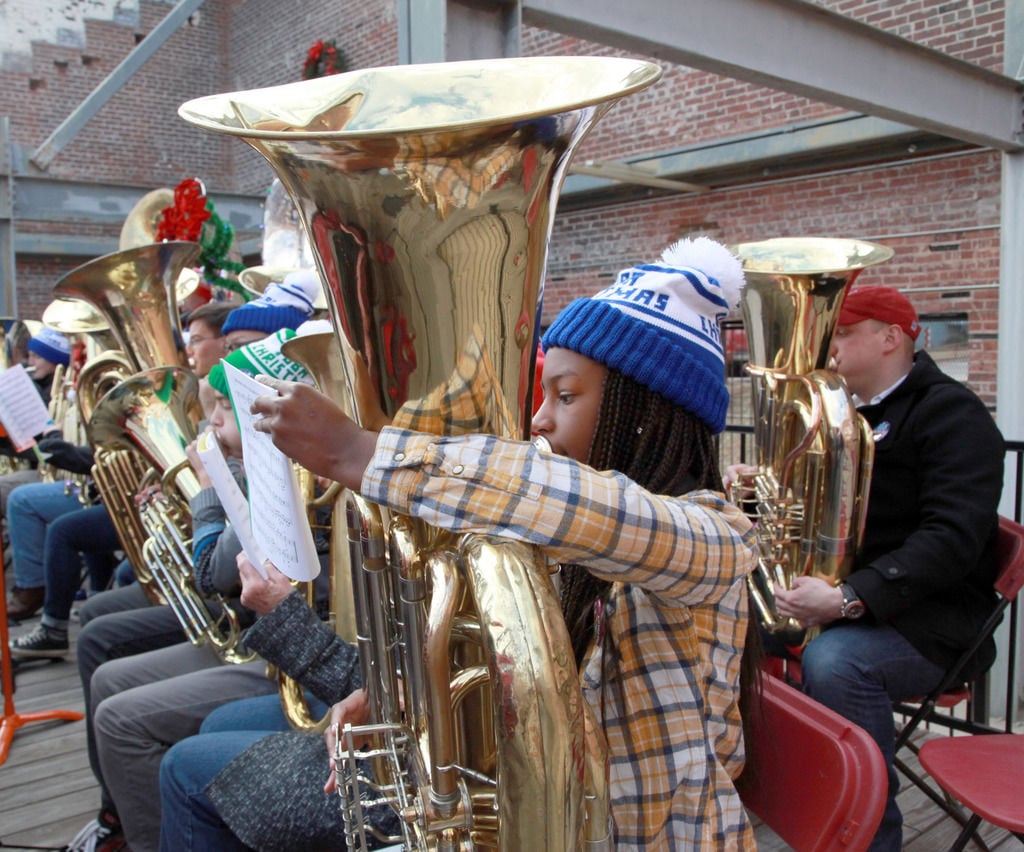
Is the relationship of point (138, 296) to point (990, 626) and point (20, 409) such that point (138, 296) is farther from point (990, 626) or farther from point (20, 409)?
point (990, 626)

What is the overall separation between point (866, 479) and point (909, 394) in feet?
1.00

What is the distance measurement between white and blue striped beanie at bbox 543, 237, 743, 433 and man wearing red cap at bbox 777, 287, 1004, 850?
1.21m

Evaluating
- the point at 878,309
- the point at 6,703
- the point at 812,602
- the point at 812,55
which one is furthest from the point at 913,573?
the point at 6,703

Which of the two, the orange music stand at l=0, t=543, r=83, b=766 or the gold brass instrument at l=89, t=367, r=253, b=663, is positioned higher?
the gold brass instrument at l=89, t=367, r=253, b=663

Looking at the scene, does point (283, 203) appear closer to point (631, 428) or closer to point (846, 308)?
point (846, 308)

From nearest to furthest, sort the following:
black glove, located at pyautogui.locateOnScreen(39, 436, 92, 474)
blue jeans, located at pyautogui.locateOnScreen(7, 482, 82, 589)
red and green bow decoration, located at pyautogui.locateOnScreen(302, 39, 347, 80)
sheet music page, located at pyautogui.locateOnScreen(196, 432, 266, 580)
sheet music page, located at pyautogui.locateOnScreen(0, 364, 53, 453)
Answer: sheet music page, located at pyautogui.locateOnScreen(196, 432, 266, 580), sheet music page, located at pyautogui.locateOnScreen(0, 364, 53, 453), black glove, located at pyautogui.locateOnScreen(39, 436, 92, 474), blue jeans, located at pyautogui.locateOnScreen(7, 482, 82, 589), red and green bow decoration, located at pyautogui.locateOnScreen(302, 39, 347, 80)

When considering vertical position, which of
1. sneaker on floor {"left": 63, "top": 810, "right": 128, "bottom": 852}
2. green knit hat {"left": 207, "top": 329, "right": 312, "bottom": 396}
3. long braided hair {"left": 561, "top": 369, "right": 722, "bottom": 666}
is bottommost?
sneaker on floor {"left": 63, "top": 810, "right": 128, "bottom": 852}

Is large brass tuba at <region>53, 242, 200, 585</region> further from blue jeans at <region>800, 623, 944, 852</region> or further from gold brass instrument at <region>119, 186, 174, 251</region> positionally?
blue jeans at <region>800, 623, 944, 852</region>

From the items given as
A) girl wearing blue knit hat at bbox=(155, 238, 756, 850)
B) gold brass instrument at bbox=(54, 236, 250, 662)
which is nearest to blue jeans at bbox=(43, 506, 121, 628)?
gold brass instrument at bbox=(54, 236, 250, 662)

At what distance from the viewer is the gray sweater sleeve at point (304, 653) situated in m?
1.73

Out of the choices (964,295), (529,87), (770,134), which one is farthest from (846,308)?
(770,134)

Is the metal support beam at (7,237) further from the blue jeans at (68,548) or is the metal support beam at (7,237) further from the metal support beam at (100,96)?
the blue jeans at (68,548)

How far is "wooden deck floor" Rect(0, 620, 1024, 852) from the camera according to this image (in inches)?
99.0

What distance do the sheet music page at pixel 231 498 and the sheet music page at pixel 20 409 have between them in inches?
90.4
